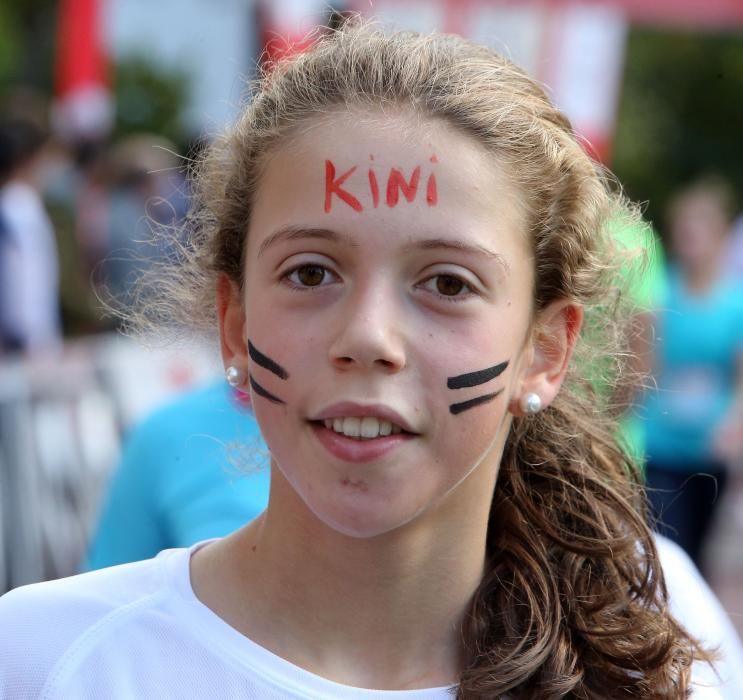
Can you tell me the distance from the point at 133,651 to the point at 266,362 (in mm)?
462

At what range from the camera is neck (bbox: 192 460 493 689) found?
1959 mm

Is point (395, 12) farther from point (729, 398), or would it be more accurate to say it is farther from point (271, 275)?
point (271, 275)

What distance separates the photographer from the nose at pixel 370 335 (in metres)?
1.80

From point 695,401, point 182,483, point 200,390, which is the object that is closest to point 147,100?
point 695,401

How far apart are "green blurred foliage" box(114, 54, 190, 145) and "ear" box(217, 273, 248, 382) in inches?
578

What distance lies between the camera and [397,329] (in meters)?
1.85

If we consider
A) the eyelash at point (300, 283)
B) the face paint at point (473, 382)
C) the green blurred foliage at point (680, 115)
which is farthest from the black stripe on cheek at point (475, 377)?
the green blurred foliage at point (680, 115)

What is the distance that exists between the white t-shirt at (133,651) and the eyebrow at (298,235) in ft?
1.75

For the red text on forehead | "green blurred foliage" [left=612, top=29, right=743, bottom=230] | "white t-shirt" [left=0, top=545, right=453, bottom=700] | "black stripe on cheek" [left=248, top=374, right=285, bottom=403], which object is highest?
the red text on forehead

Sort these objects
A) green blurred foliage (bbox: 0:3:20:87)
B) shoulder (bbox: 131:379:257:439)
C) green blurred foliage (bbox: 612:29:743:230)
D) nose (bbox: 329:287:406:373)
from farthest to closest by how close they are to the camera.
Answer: green blurred foliage (bbox: 612:29:743:230) → green blurred foliage (bbox: 0:3:20:87) → shoulder (bbox: 131:379:257:439) → nose (bbox: 329:287:406:373)

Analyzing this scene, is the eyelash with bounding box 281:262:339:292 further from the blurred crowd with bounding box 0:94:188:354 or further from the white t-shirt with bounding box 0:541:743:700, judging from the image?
the blurred crowd with bounding box 0:94:188:354

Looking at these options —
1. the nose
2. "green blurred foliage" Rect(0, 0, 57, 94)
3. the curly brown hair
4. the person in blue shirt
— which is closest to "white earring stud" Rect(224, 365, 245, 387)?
the curly brown hair

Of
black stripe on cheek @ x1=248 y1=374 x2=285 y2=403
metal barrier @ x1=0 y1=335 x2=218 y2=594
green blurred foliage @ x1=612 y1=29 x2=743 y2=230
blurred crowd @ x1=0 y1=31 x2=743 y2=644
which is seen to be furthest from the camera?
green blurred foliage @ x1=612 y1=29 x2=743 y2=230

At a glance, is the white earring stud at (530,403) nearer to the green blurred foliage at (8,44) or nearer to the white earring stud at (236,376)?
the white earring stud at (236,376)
